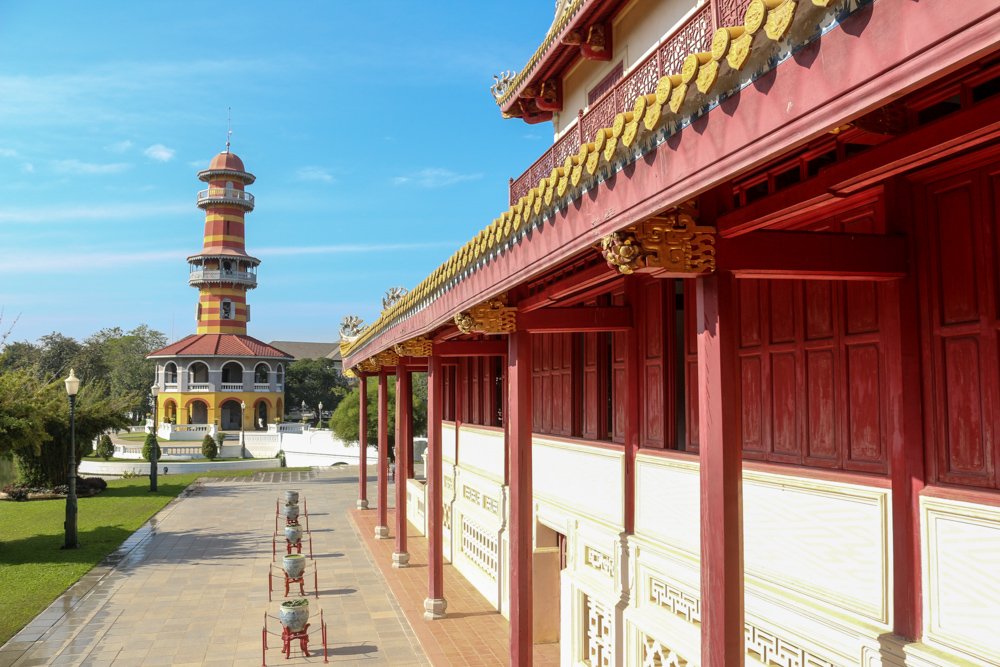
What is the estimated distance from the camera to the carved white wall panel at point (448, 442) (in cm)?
1714

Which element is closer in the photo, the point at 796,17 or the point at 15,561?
the point at 796,17

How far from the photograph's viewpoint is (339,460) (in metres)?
44.8

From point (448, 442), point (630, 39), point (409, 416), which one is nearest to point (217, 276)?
point (409, 416)

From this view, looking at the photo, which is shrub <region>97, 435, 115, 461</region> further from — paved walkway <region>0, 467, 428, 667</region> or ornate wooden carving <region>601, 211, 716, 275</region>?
ornate wooden carving <region>601, 211, 716, 275</region>

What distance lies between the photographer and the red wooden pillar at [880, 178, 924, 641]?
161 inches

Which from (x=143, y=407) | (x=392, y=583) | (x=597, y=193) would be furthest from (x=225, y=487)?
(x=143, y=407)

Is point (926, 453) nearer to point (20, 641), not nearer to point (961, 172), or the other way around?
point (961, 172)

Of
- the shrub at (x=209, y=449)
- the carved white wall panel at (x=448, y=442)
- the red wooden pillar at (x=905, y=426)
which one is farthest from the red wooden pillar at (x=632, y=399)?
the shrub at (x=209, y=449)

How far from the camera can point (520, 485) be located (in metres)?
7.56

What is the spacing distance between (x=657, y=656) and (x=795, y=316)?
358cm

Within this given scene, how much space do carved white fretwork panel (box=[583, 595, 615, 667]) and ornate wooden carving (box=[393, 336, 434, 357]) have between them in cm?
452

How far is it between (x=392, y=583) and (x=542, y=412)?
5.38m

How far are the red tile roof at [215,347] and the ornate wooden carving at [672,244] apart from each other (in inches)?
2276

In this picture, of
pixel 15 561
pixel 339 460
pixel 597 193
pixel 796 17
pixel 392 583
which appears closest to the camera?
pixel 796 17
